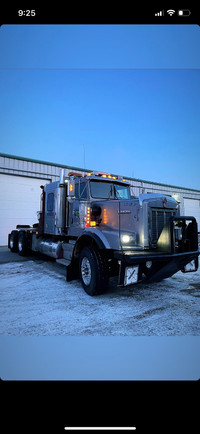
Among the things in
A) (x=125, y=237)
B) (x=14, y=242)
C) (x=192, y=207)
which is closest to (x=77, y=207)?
(x=125, y=237)

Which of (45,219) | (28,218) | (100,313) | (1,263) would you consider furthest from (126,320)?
(28,218)

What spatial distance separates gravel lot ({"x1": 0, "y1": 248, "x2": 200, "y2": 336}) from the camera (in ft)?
9.84

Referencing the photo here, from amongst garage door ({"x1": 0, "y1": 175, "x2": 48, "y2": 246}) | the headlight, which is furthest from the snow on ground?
garage door ({"x1": 0, "y1": 175, "x2": 48, "y2": 246})

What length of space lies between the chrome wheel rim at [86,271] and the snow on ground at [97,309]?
296 millimetres

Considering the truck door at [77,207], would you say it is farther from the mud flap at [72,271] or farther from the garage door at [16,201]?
the garage door at [16,201]

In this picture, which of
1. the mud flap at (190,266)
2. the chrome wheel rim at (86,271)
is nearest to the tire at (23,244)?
the chrome wheel rim at (86,271)

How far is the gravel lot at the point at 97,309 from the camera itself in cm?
300

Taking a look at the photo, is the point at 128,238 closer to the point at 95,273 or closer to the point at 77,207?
the point at 95,273

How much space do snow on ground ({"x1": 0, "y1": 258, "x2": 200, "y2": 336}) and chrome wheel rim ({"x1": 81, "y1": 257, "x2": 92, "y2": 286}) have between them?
0.30m

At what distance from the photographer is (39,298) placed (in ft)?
14.2

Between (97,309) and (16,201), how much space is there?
37.1 ft

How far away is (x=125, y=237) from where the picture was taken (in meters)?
4.25

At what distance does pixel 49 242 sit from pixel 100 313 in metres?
4.35
